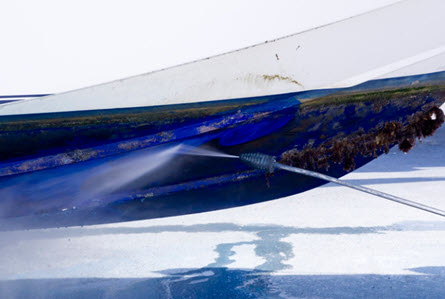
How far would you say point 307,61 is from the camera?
1630 millimetres

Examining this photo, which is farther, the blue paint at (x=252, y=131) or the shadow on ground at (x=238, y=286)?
the blue paint at (x=252, y=131)

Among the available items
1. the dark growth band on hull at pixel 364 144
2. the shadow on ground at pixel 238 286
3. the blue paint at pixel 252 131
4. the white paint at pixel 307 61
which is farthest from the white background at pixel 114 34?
the shadow on ground at pixel 238 286

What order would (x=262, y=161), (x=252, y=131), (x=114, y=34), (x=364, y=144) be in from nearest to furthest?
1. (x=114, y=34)
2. (x=262, y=161)
3. (x=252, y=131)
4. (x=364, y=144)

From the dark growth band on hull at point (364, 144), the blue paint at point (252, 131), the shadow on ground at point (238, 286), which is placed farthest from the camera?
the dark growth band on hull at point (364, 144)

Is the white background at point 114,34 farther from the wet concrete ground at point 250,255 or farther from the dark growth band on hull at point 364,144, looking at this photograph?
the wet concrete ground at point 250,255

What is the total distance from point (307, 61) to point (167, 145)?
23.6 inches

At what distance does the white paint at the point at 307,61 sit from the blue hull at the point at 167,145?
0.04 meters

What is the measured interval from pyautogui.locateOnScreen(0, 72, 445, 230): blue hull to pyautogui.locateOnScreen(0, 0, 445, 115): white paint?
41 millimetres

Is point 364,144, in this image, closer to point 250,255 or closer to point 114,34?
point 250,255

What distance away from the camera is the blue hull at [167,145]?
5.38 feet

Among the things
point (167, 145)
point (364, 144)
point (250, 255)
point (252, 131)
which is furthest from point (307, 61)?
point (250, 255)

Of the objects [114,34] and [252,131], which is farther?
[252,131]

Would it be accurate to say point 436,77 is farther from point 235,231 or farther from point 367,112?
point 235,231

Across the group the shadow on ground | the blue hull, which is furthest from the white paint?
the shadow on ground
